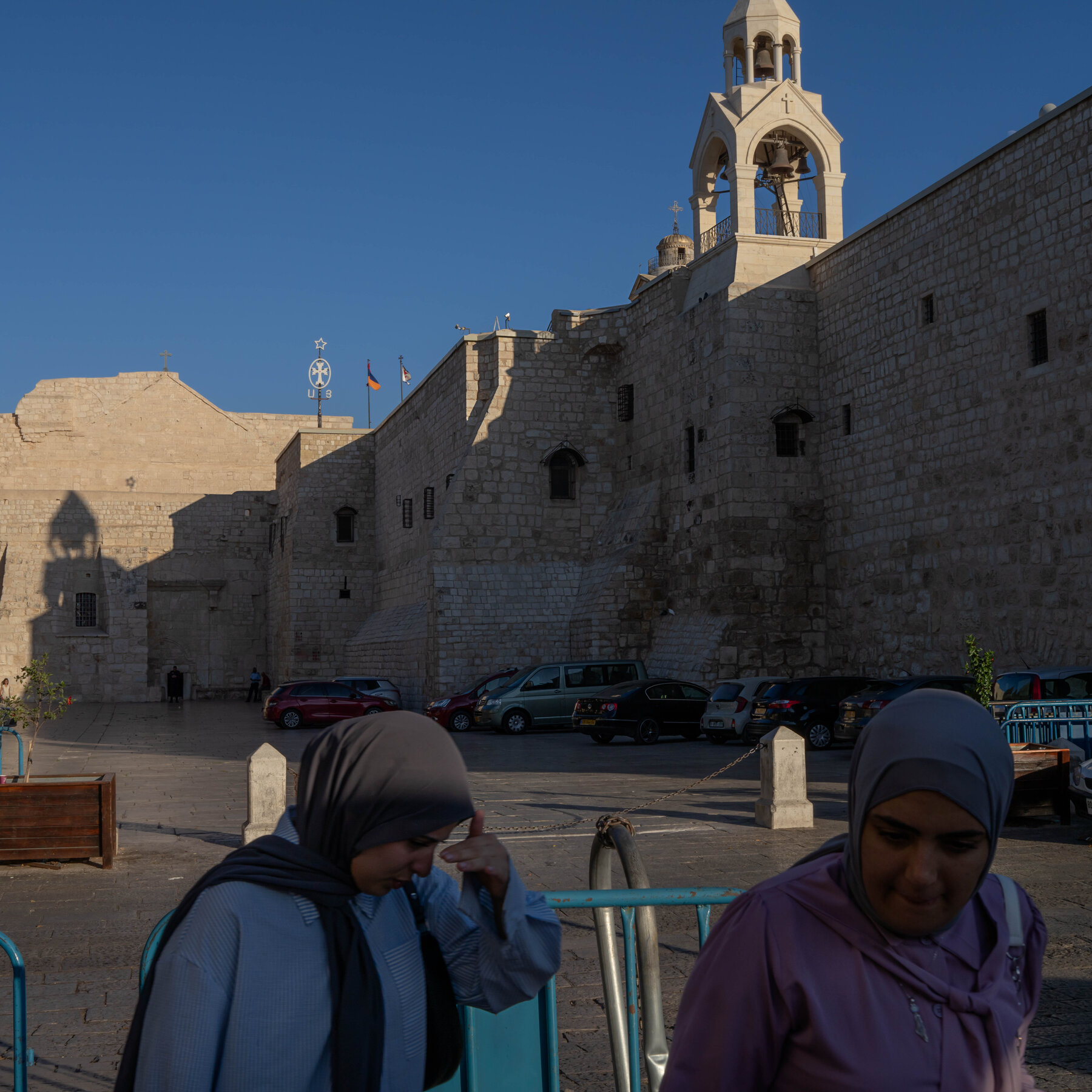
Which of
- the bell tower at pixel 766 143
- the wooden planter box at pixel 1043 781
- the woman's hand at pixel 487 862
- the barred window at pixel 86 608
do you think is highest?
the bell tower at pixel 766 143

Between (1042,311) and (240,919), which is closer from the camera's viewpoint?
(240,919)

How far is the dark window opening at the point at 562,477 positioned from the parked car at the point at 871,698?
13.8 m

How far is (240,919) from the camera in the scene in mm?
1854

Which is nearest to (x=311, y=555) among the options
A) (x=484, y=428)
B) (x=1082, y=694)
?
(x=484, y=428)

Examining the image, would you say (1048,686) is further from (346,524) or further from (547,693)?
(346,524)

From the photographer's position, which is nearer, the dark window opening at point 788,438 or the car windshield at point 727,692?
the car windshield at point 727,692

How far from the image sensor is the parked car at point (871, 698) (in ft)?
50.6

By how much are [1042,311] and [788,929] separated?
18.0 m

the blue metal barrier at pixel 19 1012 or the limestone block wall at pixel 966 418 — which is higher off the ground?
the limestone block wall at pixel 966 418

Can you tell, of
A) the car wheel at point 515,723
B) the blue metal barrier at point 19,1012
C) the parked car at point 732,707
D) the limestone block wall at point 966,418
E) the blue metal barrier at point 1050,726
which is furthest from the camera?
the car wheel at point 515,723

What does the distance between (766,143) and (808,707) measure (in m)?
13.9

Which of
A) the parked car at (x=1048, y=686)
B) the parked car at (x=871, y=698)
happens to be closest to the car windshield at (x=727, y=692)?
the parked car at (x=871, y=698)

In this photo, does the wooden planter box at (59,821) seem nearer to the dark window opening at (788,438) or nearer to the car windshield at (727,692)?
the car windshield at (727,692)

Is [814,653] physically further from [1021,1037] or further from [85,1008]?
[1021,1037]
